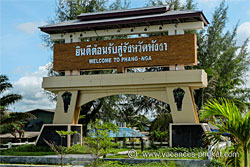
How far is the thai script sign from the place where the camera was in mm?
19953

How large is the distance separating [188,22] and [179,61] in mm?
2564

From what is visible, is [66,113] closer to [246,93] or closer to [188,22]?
Answer: [188,22]

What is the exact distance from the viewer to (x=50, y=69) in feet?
100

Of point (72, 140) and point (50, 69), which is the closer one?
point (72, 140)

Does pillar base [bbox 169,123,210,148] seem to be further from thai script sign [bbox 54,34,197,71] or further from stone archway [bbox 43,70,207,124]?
thai script sign [bbox 54,34,197,71]

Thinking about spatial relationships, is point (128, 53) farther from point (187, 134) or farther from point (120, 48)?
point (187, 134)

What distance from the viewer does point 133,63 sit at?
20891mm

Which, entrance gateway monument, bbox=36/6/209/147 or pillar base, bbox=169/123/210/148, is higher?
entrance gateway monument, bbox=36/6/209/147

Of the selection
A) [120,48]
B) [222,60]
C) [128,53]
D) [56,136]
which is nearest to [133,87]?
[128,53]

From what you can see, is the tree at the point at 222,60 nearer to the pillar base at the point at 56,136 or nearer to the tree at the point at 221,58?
the tree at the point at 221,58

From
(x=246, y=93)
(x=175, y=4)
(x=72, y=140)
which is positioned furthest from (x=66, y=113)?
(x=246, y=93)

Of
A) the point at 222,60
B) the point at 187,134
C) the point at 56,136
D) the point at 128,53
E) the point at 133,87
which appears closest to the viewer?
the point at 187,134

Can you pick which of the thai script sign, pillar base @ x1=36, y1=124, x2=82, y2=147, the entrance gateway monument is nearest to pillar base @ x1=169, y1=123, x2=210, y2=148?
the entrance gateway monument

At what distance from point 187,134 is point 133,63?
18.1ft
